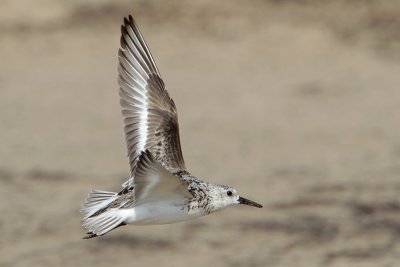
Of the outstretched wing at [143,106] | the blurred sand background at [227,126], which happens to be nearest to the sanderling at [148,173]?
the outstretched wing at [143,106]

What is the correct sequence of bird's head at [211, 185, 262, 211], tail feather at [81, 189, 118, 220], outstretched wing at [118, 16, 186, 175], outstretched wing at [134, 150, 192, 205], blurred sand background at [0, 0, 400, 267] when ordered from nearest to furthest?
outstretched wing at [134, 150, 192, 205]
bird's head at [211, 185, 262, 211]
tail feather at [81, 189, 118, 220]
outstretched wing at [118, 16, 186, 175]
blurred sand background at [0, 0, 400, 267]

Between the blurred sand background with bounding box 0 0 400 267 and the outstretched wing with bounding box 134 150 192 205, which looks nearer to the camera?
the outstretched wing with bounding box 134 150 192 205

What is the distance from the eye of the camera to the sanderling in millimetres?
5664

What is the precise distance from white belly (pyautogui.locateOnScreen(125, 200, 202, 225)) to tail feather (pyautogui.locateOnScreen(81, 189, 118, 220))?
37cm

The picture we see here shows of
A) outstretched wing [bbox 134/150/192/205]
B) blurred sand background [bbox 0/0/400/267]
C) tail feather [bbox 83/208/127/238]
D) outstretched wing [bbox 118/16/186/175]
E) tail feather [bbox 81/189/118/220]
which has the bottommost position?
tail feather [bbox 83/208/127/238]

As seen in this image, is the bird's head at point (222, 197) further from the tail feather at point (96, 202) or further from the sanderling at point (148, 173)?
the tail feather at point (96, 202)

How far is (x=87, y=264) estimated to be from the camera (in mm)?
8539

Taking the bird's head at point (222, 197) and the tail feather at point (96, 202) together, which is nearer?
the bird's head at point (222, 197)

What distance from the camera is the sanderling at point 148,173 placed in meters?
5.66

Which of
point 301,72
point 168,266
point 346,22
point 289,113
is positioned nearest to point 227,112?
point 289,113

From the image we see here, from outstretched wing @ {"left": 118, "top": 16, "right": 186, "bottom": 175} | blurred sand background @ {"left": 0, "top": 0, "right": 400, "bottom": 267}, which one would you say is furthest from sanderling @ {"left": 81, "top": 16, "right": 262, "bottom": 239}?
blurred sand background @ {"left": 0, "top": 0, "right": 400, "bottom": 267}

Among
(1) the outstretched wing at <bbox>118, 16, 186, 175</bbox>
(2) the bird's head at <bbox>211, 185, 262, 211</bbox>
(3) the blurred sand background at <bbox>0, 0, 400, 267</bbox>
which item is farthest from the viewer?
(3) the blurred sand background at <bbox>0, 0, 400, 267</bbox>

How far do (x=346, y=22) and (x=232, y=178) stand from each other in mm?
4221

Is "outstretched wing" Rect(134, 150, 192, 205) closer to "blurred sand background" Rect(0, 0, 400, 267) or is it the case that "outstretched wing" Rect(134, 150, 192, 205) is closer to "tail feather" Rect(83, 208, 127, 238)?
"tail feather" Rect(83, 208, 127, 238)
